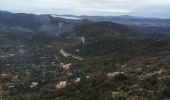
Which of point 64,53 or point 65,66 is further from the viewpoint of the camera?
point 64,53

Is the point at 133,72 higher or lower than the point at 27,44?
higher

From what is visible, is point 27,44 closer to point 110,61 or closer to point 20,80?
point 110,61

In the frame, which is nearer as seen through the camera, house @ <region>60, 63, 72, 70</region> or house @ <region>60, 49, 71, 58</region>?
house @ <region>60, 63, 72, 70</region>

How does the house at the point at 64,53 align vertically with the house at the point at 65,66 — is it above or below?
below

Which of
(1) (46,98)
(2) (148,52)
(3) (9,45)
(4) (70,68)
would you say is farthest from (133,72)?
(3) (9,45)

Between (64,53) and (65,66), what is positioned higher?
(65,66)

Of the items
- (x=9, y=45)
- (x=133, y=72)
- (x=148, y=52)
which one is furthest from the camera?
(x=9, y=45)

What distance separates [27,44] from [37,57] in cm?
3131

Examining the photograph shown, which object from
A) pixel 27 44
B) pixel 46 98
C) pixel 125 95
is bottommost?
pixel 27 44

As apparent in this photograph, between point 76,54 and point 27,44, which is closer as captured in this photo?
point 76,54

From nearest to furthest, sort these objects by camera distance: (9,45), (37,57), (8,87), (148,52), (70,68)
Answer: (8,87) → (70,68) → (148,52) → (37,57) → (9,45)

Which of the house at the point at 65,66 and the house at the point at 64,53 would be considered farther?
the house at the point at 64,53

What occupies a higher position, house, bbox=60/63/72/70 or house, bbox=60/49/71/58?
house, bbox=60/63/72/70

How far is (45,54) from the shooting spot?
116812 mm
